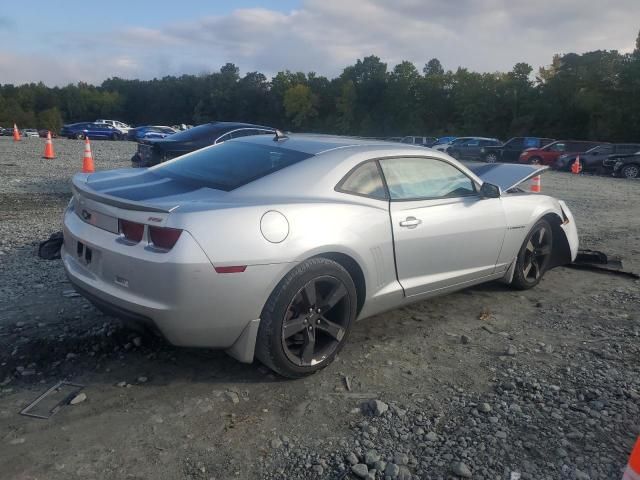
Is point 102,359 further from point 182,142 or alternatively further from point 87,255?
point 182,142

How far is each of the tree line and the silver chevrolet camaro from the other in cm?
4632

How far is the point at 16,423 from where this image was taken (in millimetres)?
2797

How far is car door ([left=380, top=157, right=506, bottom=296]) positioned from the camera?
3936mm

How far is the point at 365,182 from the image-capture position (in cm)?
384

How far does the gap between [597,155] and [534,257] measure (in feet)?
73.9

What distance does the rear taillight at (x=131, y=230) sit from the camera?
119 inches

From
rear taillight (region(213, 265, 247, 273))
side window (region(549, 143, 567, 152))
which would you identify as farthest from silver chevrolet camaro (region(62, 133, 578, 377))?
side window (region(549, 143, 567, 152))

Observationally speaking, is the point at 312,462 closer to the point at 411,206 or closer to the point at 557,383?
the point at 557,383

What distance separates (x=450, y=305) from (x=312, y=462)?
259 centimetres

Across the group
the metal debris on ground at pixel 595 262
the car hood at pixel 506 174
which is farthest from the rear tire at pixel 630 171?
the car hood at pixel 506 174

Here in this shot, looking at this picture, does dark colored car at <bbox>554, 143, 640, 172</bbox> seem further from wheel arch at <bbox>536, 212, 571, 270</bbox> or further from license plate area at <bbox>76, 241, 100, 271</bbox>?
license plate area at <bbox>76, 241, 100, 271</bbox>

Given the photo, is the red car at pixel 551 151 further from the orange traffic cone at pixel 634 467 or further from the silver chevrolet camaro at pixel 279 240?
the orange traffic cone at pixel 634 467

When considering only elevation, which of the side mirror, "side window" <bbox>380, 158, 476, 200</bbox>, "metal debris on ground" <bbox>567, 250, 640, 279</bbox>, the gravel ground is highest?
"side window" <bbox>380, 158, 476, 200</bbox>

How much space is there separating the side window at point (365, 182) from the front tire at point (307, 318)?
575 millimetres
